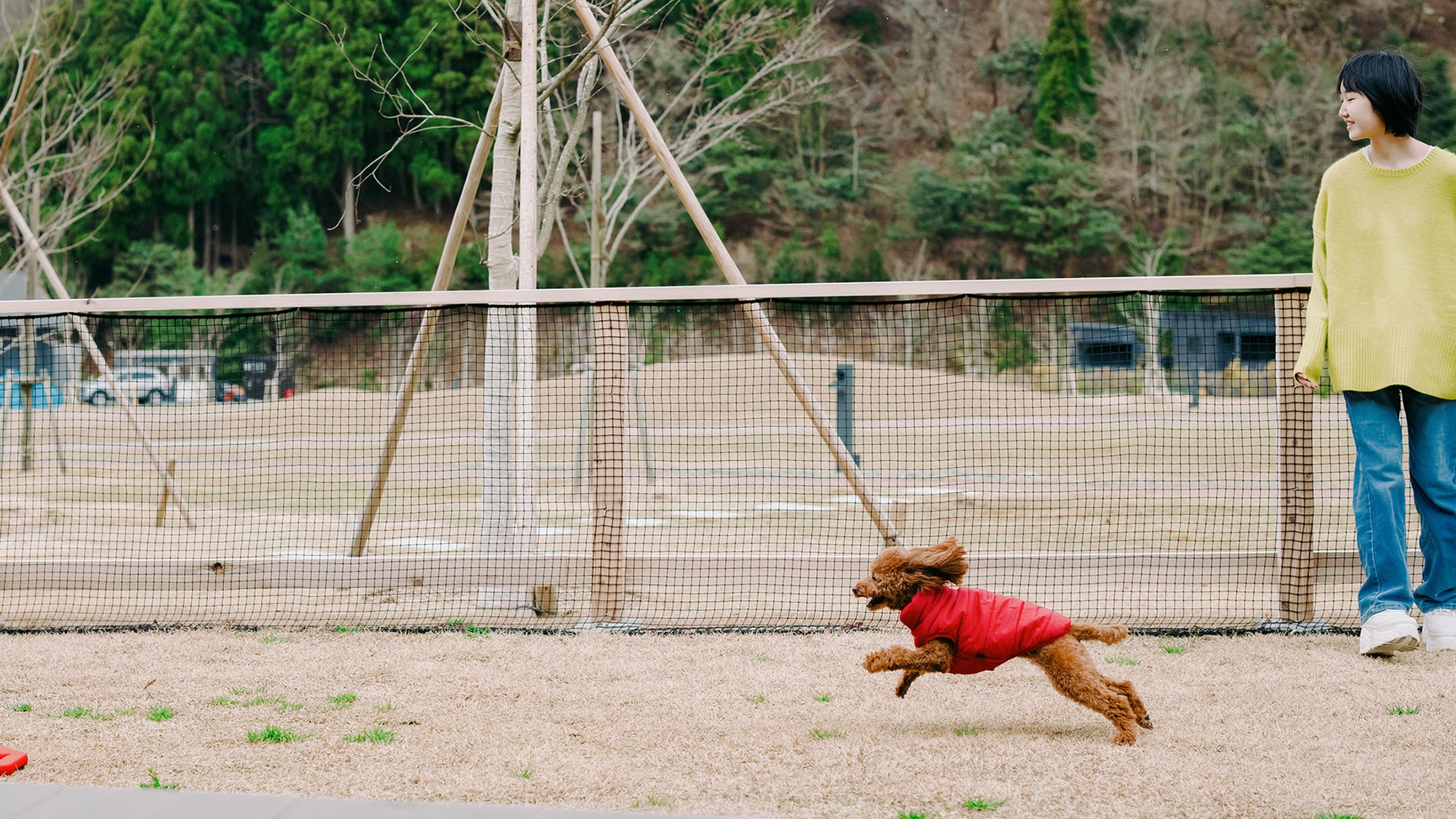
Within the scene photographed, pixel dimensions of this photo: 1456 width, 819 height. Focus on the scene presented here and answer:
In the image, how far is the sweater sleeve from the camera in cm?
473

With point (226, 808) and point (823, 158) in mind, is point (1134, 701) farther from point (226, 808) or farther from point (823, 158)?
point (823, 158)

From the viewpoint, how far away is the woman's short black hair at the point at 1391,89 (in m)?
4.59

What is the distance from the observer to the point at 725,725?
3.94 m

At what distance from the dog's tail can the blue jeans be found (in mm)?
1587

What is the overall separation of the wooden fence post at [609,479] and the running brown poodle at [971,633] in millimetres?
2206

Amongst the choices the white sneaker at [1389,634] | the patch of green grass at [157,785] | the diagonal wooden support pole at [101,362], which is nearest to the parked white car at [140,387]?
the diagonal wooden support pole at [101,362]

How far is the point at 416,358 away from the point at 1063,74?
40338 mm

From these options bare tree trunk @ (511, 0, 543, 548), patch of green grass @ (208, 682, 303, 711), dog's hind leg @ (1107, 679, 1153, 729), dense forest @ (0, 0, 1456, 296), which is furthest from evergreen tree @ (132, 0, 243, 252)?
dog's hind leg @ (1107, 679, 1153, 729)

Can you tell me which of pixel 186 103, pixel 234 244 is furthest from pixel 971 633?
pixel 234 244

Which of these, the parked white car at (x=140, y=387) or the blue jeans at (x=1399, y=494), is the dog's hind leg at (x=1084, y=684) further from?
the parked white car at (x=140, y=387)

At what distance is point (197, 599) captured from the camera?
6.42 metres

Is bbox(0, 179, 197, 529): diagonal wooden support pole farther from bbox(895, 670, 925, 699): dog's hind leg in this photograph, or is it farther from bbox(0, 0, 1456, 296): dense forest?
bbox(0, 0, 1456, 296): dense forest

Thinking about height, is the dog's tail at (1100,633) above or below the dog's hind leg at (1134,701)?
above

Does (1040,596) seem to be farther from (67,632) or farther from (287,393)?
(287,393)
